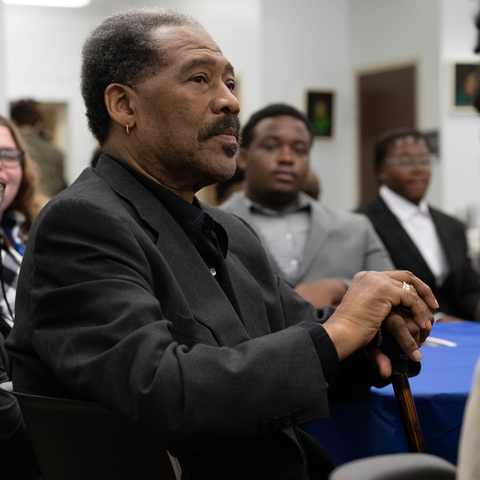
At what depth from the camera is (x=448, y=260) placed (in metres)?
3.56

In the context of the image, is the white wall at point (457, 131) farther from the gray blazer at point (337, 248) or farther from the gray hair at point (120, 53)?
the gray hair at point (120, 53)

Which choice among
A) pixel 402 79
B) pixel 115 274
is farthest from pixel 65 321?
pixel 402 79

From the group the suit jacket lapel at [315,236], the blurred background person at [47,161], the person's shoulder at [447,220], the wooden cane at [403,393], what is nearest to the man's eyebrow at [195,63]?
the wooden cane at [403,393]

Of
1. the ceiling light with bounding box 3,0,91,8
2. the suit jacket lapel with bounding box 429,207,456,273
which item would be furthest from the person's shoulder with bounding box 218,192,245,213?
the ceiling light with bounding box 3,0,91,8

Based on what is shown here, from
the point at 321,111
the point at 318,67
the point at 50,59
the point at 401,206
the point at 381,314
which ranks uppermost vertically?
the point at 50,59

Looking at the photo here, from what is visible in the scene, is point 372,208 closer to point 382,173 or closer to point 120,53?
point 382,173

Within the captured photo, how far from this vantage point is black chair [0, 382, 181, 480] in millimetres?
1055

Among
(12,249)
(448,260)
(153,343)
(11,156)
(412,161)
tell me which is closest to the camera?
(153,343)

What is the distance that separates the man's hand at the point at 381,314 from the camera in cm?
116

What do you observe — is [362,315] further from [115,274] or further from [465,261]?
[465,261]

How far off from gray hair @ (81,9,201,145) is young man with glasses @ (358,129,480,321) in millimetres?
2323

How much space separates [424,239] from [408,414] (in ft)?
8.51

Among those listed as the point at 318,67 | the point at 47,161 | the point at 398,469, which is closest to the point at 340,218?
the point at 398,469

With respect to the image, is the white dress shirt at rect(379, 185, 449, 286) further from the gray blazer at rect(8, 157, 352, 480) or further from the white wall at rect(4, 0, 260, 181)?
the white wall at rect(4, 0, 260, 181)
